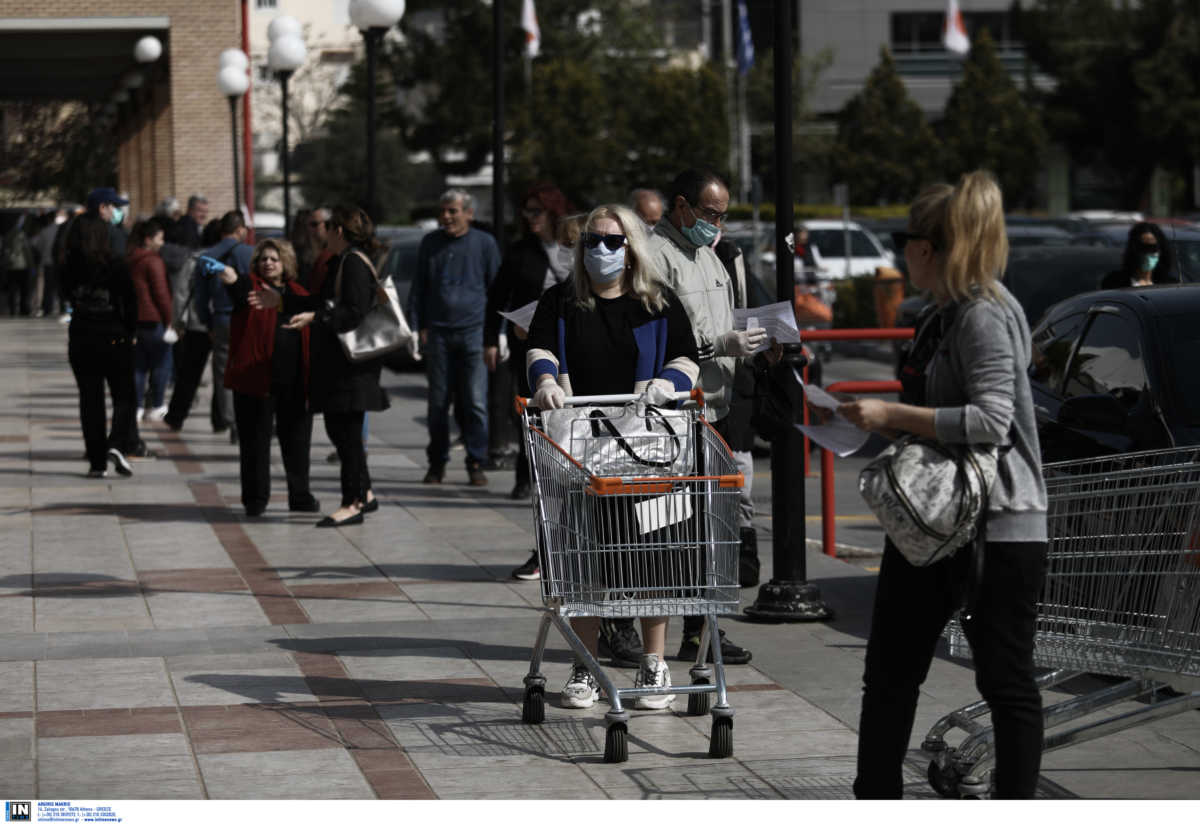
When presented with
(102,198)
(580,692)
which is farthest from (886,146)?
(580,692)

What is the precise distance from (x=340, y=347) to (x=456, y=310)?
184 cm

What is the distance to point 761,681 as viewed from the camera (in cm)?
729

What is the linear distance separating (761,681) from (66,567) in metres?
4.48

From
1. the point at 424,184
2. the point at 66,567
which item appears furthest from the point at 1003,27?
the point at 66,567

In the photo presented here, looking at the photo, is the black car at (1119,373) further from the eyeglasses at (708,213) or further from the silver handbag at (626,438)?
the silver handbag at (626,438)

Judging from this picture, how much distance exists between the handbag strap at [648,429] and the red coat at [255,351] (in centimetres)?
554

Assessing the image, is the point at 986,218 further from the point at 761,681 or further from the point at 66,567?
the point at 66,567

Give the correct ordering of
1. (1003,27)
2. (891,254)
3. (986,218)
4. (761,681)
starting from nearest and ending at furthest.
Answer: (986,218), (761,681), (891,254), (1003,27)

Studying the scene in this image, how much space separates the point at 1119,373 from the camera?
8.11m

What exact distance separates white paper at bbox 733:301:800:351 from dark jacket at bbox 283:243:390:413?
4.66m

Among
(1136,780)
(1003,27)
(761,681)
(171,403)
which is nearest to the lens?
(1136,780)

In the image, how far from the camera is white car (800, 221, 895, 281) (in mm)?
33625

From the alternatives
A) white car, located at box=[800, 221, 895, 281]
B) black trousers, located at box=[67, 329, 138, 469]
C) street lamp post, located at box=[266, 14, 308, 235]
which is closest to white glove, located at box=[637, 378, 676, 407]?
black trousers, located at box=[67, 329, 138, 469]

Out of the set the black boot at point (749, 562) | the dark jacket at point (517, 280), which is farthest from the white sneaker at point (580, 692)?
the dark jacket at point (517, 280)
